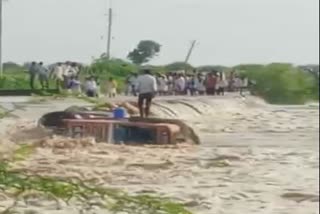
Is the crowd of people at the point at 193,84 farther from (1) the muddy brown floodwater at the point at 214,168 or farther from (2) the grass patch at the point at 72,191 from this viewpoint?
(2) the grass patch at the point at 72,191

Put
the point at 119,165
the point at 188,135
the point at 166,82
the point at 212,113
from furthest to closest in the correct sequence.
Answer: the point at 166,82 → the point at 212,113 → the point at 188,135 → the point at 119,165

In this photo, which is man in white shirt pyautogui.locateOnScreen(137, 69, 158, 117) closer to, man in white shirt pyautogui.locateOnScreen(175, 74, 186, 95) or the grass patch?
the grass patch

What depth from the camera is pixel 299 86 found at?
39375mm

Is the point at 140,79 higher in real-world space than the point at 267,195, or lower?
higher

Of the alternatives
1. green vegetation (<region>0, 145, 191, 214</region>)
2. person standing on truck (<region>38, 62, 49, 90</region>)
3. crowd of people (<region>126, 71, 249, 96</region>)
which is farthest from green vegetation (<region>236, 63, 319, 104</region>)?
green vegetation (<region>0, 145, 191, 214</region>)

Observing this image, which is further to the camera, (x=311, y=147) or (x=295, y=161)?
(x=311, y=147)

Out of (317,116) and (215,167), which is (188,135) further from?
(317,116)

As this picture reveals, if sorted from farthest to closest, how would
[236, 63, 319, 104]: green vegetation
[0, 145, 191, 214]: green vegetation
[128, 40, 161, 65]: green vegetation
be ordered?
[236, 63, 319, 104]: green vegetation → [128, 40, 161, 65]: green vegetation → [0, 145, 191, 214]: green vegetation

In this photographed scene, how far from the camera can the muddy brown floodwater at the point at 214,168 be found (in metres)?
10.1

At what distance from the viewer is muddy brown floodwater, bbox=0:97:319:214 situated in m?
10.1

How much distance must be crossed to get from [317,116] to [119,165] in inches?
654

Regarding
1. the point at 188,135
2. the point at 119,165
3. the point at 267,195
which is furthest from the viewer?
the point at 188,135

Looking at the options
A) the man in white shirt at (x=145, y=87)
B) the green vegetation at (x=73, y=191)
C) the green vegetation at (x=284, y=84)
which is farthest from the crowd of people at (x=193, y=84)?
the green vegetation at (x=73, y=191)

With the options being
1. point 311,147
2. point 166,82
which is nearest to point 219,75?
point 166,82
